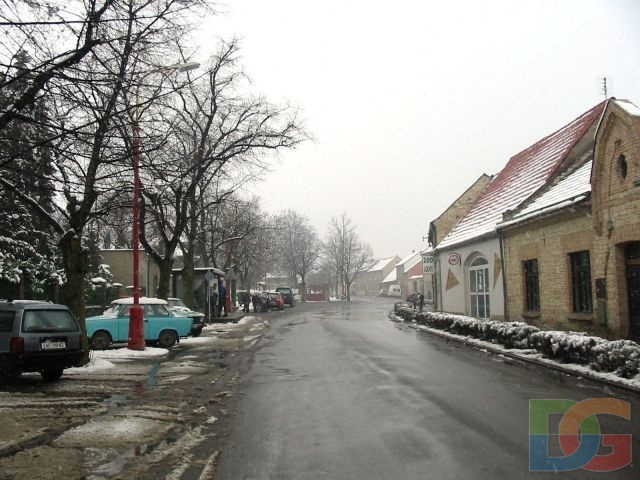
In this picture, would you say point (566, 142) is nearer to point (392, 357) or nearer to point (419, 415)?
point (392, 357)

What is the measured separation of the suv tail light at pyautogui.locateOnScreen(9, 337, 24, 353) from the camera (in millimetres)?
10195

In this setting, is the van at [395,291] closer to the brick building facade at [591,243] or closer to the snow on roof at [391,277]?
the snow on roof at [391,277]

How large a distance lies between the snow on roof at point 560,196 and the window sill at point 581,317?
293cm

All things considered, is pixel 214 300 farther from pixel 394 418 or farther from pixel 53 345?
pixel 394 418

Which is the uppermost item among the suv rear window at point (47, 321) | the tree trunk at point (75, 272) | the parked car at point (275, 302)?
the tree trunk at point (75, 272)

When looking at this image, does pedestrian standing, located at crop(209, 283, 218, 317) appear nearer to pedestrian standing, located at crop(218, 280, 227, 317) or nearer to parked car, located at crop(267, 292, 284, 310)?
pedestrian standing, located at crop(218, 280, 227, 317)

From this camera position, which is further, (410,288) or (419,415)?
(410,288)

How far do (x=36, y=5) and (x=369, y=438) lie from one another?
650cm

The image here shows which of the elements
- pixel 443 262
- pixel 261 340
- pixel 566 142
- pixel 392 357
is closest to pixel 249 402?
pixel 392 357

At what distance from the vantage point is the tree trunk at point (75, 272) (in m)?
12.9

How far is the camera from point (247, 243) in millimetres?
50188

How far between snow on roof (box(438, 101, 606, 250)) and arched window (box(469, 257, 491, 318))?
119 centimetres

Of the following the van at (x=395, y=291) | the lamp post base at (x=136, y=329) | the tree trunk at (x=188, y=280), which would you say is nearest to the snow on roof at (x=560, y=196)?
the lamp post base at (x=136, y=329)

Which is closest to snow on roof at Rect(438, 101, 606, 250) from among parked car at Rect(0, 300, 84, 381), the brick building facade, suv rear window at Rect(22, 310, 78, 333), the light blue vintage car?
the brick building facade
